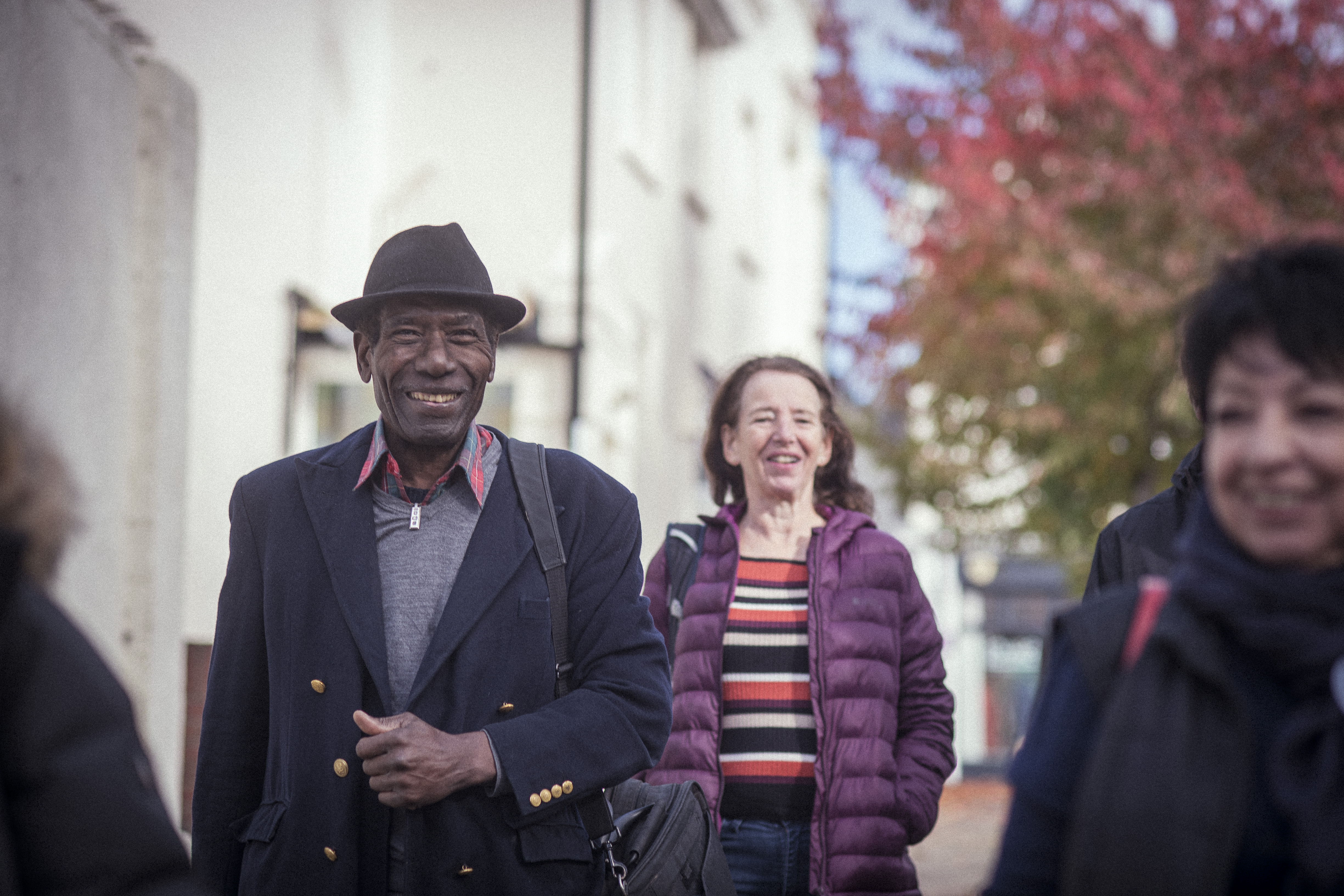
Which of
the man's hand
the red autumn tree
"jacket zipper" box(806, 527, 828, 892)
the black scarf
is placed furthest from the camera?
the red autumn tree

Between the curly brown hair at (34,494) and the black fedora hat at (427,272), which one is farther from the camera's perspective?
the black fedora hat at (427,272)

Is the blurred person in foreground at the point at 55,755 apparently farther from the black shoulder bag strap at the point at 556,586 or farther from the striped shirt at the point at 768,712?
the striped shirt at the point at 768,712

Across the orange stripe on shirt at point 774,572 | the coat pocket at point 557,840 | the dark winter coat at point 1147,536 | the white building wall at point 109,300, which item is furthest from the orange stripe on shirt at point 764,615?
the white building wall at point 109,300

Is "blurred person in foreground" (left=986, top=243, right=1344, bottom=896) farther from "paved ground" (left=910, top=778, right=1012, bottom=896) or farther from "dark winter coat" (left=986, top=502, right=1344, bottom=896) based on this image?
"paved ground" (left=910, top=778, right=1012, bottom=896)

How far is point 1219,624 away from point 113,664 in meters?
4.05

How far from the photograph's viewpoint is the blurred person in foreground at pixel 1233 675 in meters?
1.90

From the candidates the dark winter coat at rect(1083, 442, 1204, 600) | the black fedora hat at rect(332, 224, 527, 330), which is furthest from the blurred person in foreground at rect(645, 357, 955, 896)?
the black fedora hat at rect(332, 224, 527, 330)

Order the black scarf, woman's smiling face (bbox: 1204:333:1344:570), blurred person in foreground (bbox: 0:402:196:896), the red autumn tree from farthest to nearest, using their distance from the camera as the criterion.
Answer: the red autumn tree, woman's smiling face (bbox: 1204:333:1344:570), the black scarf, blurred person in foreground (bbox: 0:402:196:896)

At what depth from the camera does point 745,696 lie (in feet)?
13.7

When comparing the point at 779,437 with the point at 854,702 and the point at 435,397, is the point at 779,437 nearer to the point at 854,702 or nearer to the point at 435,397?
the point at 854,702

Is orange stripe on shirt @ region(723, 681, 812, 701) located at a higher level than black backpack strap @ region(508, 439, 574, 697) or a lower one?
lower

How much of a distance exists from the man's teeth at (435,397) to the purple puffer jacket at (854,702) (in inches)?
49.5

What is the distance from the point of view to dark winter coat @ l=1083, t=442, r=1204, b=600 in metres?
3.51

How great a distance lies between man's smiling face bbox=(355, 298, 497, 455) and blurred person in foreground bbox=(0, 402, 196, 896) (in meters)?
1.39
